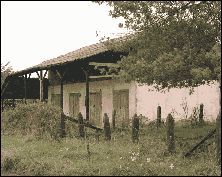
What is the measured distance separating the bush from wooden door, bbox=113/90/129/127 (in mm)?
3868

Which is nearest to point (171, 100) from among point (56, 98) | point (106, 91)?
point (106, 91)

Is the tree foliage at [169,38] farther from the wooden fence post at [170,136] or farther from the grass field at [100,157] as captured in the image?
the grass field at [100,157]

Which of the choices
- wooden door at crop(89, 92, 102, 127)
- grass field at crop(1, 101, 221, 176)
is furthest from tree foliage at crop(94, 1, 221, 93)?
wooden door at crop(89, 92, 102, 127)

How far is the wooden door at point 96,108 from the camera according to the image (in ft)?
45.6

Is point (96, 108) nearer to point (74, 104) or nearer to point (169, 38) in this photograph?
point (74, 104)

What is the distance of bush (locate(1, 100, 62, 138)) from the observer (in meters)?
8.25

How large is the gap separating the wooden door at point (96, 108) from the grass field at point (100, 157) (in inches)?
221

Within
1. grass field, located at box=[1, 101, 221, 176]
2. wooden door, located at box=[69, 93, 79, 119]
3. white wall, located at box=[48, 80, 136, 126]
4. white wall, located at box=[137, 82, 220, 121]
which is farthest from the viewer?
wooden door, located at box=[69, 93, 79, 119]

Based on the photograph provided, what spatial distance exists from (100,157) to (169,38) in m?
3.58

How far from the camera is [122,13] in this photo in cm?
648

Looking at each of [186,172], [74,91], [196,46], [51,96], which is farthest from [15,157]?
[51,96]

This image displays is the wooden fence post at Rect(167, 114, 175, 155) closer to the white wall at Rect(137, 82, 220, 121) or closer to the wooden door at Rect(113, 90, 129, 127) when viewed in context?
the white wall at Rect(137, 82, 220, 121)

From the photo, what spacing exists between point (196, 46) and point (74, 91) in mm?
9996

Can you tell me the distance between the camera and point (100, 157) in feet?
19.6
